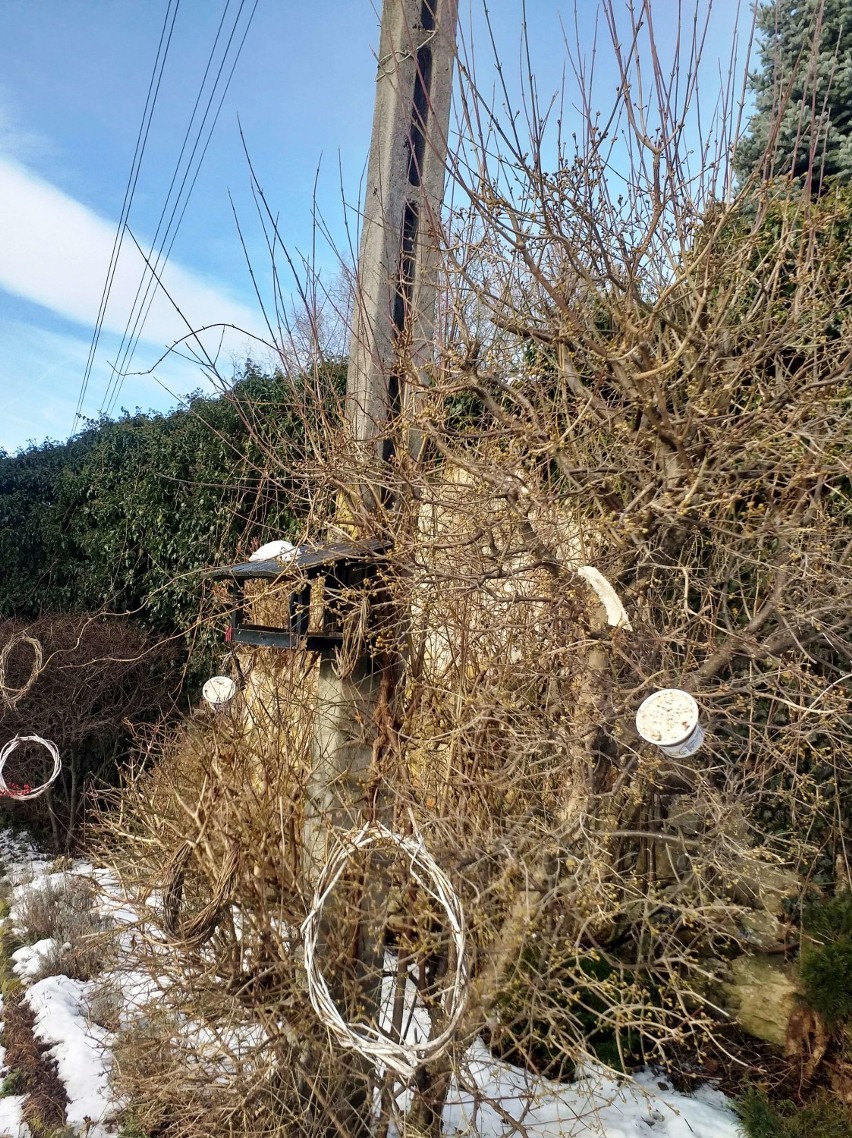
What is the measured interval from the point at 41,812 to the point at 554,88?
7263mm

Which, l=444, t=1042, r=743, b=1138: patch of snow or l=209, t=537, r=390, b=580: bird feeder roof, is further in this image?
l=444, t=1042, r=743, b=1138: patch of snow

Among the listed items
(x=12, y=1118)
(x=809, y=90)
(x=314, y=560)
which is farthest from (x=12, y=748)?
(x=809, y=90)

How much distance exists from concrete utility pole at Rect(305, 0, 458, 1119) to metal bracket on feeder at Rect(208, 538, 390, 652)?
188 millimetres

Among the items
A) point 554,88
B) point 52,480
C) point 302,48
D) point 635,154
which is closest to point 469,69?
point 554,88

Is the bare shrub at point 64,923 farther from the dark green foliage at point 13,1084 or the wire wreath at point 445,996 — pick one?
the wire wreath at point 445,996

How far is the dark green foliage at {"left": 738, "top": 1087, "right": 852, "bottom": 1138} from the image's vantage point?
3.20 meters

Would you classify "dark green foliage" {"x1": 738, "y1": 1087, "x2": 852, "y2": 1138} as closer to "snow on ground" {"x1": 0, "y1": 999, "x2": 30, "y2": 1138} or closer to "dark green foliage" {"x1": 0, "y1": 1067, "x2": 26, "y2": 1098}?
"snow on ground" {"x1": 0, "y1": 999, "x2": 30, "y2": 1138}

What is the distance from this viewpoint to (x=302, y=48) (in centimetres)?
494

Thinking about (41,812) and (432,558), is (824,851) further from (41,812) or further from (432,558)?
(41,812)

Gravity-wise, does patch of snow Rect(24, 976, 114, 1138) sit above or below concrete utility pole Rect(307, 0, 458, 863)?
below

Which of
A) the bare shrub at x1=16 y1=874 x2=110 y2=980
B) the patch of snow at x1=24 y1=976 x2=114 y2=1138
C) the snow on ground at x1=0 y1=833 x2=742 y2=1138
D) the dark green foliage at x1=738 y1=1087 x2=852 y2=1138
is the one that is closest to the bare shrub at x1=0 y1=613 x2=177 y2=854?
the bare shrub at x1=16 y1=874 x2=110 y2=980

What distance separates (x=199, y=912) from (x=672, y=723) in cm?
191

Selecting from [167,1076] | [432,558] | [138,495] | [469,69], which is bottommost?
[167,1076]

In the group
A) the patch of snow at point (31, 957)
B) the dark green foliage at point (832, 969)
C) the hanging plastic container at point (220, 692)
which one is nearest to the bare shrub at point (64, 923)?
the patch of snow at point (31, 957)
